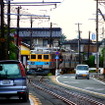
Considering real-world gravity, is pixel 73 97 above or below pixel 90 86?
above

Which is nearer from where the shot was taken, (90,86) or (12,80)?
(12,80)

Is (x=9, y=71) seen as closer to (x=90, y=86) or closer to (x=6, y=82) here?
(x=6, y=82)

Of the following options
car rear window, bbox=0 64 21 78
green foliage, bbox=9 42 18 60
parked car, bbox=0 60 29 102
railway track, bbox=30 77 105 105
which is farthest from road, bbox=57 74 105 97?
green foliage, bbox=9 42 18 60

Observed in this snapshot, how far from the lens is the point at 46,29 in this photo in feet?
387

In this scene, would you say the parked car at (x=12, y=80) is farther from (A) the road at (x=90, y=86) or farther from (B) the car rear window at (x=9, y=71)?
(A) the road at (x=90, y=86)

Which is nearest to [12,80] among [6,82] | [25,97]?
[6,82]

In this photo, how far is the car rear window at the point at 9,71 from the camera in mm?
18594

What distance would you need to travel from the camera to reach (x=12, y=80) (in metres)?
18.6

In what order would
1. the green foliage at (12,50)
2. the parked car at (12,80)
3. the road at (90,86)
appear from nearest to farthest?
1. the parked car at (12,80)
2. the road at (90,86)
3. the green foliage at (12,50)

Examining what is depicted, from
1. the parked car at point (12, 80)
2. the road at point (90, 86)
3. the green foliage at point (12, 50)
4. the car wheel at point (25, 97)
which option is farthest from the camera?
the green foliage at point (12, 50)

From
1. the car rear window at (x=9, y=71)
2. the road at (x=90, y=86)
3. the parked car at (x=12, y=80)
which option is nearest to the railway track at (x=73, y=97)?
the road at (x=90, y=86)

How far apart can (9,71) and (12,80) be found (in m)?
0.37

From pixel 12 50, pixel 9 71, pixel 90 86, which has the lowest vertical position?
pixel 90 86

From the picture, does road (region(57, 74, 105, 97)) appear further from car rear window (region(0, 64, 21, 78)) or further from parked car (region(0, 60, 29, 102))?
car rear window (region(0, 64, 21, 78))
